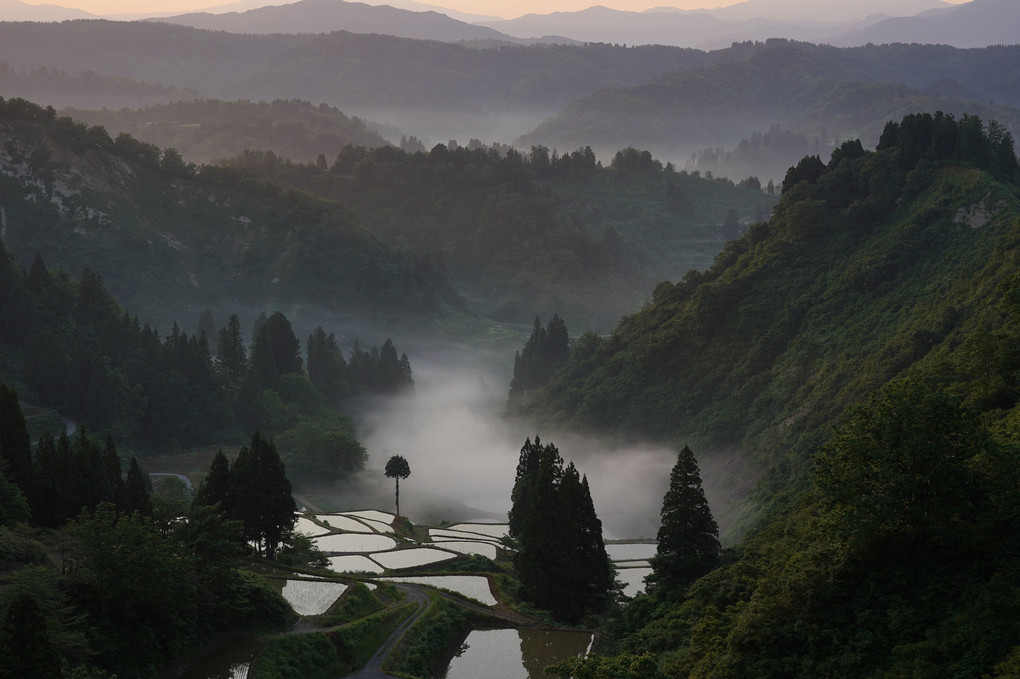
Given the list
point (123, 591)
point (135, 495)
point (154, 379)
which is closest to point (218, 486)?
point (135, 495)

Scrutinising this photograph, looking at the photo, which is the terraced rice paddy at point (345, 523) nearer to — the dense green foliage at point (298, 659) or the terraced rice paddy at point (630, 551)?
the terraced rice paddy at point (630, 551)

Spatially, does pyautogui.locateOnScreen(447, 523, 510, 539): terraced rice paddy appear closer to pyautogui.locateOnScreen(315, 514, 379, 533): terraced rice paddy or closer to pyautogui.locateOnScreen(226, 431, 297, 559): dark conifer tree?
pyautogui.locateOnScreen(315, 514, 379, 533): terraced rice paddy

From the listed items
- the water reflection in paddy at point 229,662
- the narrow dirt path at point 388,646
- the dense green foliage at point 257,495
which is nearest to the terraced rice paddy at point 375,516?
the dense green foliage at point 257,495

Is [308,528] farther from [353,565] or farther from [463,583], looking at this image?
[463,583]

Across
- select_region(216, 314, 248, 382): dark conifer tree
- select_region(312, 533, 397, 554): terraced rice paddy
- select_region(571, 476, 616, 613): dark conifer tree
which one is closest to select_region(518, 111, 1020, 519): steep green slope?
select_region(571, 476, 616, 613): dark conifer tree

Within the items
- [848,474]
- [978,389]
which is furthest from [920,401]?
[978,389]

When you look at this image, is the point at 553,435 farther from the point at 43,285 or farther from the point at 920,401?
the point at 920,401
